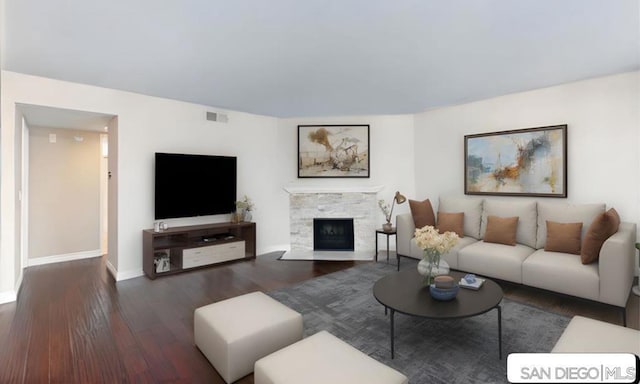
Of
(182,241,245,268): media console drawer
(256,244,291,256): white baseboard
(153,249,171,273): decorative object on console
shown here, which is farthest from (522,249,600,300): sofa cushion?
(153,249,171,273): decorative object on console

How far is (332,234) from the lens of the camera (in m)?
5.59

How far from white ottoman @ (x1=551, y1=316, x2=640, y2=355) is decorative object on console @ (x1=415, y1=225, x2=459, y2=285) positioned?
34.5 inches

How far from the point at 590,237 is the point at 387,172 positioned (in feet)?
9.83

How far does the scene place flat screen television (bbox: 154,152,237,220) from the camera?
4.21 m

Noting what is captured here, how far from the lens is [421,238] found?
242 cm

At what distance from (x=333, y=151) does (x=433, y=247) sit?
3.31 m

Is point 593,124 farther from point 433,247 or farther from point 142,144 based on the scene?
point 142,144

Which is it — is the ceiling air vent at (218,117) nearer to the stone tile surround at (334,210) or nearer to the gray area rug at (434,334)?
the stone tile surround at (334,210)

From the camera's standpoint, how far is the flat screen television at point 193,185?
4207 millimetres

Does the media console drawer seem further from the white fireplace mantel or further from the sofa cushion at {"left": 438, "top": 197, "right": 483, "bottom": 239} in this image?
the sofa cushion at {"left": 438, "top": 197, "right": 483, "bottom": 239}

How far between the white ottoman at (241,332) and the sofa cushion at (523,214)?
317 cm

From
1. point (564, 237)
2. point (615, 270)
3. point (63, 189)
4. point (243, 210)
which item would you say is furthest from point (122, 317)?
point (564, 237)

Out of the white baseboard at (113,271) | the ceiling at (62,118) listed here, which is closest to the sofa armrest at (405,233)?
the white baseboard at (113,271)

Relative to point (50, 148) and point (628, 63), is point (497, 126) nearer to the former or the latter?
point (628, 63)
